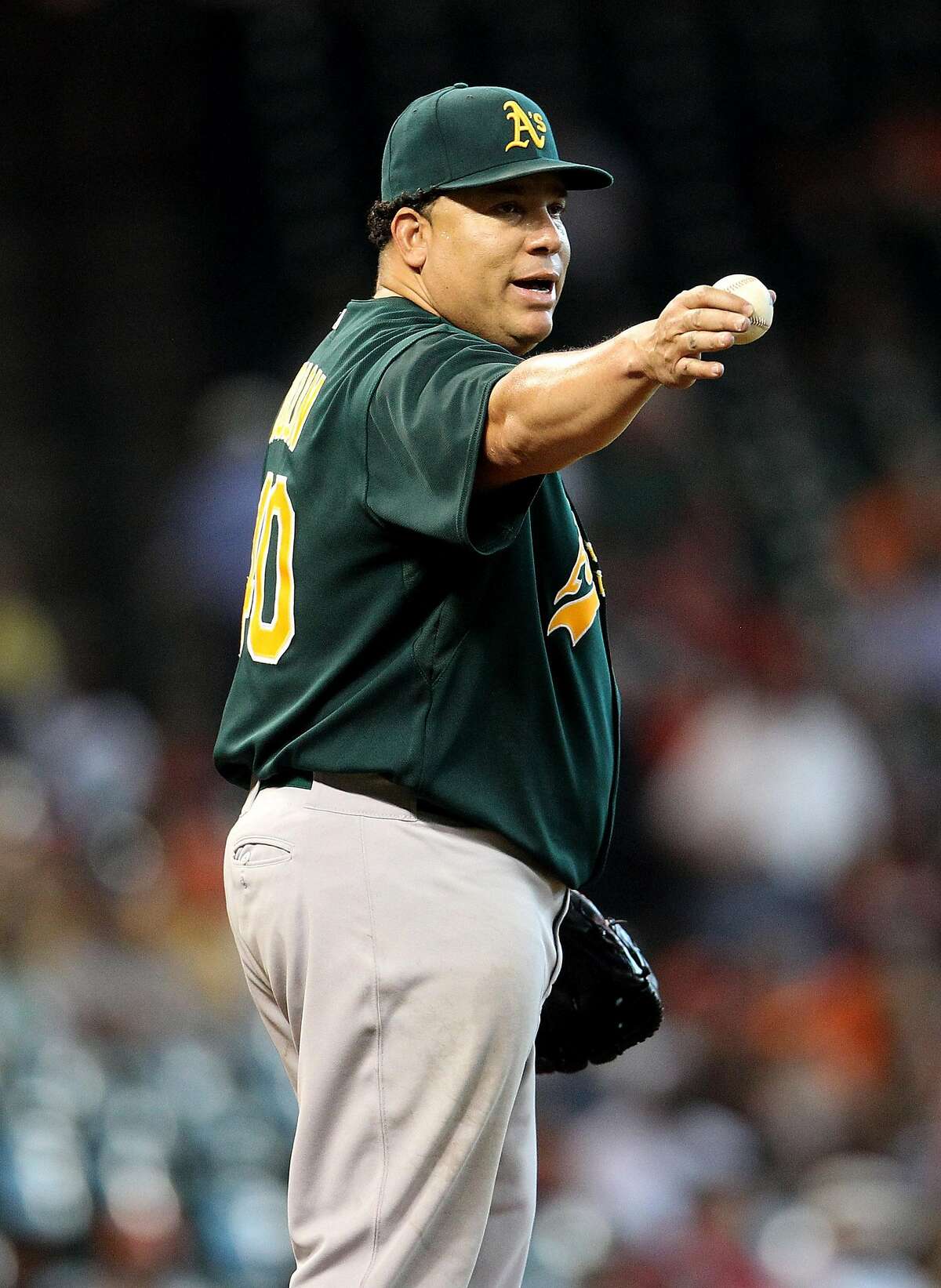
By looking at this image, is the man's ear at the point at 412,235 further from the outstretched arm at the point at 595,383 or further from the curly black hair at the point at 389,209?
the outstretched arm at the point at 595,383

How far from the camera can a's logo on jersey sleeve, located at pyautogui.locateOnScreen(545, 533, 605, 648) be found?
2.21 meters

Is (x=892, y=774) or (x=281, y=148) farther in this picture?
(x=281, y=148)

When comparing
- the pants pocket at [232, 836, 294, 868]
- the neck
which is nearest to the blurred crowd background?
the pants pocket at [232, 836, 294, 868]

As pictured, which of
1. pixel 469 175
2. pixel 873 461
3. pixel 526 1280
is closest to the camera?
pixel 469 175

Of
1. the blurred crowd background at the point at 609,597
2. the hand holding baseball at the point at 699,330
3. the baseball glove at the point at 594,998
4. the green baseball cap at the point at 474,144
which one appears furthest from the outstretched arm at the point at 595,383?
the blurred crowd background at the point at 609,597

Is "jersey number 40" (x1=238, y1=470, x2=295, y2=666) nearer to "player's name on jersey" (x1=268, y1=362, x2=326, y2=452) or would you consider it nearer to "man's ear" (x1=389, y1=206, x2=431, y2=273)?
"player's name on jersey" (x1=268, y1=362, x2=326, y2=452)

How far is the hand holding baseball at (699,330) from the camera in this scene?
173 cm

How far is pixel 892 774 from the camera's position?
20.8ft

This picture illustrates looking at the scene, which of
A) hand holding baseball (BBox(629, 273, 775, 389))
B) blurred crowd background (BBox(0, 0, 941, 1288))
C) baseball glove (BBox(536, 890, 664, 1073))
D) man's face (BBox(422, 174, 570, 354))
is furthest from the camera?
blurred crowd background (BBox(0, 0, 941, 1288))

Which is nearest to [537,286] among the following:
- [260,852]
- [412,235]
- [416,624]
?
[412,235]

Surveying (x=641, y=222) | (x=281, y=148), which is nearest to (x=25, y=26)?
(x=281, y=148)

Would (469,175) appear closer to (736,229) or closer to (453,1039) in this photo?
(453,1039)

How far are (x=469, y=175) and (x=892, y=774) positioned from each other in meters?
4.47

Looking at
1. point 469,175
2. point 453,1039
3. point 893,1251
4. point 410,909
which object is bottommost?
point 893,1251
